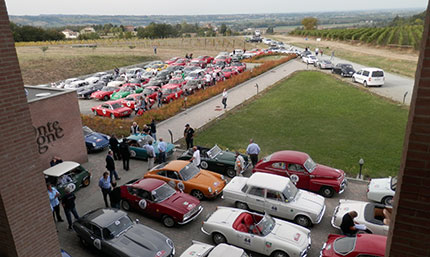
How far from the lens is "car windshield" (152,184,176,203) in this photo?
11.1 m

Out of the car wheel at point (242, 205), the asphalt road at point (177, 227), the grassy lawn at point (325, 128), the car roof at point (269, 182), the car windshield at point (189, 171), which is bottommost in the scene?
the asphalt road at point (177, 227)

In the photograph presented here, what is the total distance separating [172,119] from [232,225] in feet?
48.0

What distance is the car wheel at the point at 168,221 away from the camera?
10900 mm

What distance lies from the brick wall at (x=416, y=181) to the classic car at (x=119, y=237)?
678 cm

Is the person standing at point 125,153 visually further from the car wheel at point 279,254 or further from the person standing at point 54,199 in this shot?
the car wheel at point 279,254

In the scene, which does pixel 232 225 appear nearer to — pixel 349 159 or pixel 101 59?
pixel 349 159

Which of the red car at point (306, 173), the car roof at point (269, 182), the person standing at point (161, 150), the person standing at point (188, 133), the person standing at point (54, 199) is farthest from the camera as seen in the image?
the person standing at point (188, 133)

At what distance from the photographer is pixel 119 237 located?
9148 mm

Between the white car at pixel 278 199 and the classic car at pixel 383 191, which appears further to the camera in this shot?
the classic car at pixel 383 191

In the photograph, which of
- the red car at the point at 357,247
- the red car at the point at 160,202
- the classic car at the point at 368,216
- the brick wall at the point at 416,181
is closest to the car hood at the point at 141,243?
the red car at the point at 160,202

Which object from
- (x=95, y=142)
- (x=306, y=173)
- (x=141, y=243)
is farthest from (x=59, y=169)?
(x=306, y=173)

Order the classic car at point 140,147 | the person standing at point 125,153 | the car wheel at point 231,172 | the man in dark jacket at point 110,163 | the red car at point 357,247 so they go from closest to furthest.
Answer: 1. the red car at point 357,247
2. the man in dark jacket at point 110,163
3. the car wheel at point 231,172
4. the person standing at point 125,153
5. the classic car at point 140,147

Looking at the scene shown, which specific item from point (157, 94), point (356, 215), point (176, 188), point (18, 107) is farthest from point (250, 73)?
point (18, 107)

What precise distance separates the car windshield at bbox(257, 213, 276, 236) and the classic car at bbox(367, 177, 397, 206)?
4441mm
